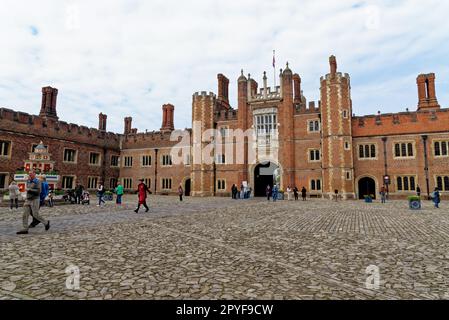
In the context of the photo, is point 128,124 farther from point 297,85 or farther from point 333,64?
point 333,64

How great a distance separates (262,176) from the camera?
32594 mm

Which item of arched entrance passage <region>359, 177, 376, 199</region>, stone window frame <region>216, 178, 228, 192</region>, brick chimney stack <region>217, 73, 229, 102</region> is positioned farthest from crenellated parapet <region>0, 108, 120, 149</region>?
arched entrance passage <region>359, 177, 376, 199</region>

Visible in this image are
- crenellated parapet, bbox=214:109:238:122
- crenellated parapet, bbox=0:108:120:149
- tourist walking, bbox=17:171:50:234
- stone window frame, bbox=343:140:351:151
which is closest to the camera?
tourist walking, bbox=17:171:50:234

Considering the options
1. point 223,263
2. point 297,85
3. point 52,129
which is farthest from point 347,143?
point 52,129

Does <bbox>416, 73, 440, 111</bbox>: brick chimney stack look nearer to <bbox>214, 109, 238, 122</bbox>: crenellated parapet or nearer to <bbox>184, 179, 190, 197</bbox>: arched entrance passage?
<bbox>214, 109, 238, 122</bbox>: crenellated parapet

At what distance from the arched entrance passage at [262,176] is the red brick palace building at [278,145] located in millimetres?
120

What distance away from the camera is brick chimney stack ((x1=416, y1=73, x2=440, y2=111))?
1125 inches

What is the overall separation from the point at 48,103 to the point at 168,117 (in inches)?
597

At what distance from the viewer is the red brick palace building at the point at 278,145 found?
26.2 m

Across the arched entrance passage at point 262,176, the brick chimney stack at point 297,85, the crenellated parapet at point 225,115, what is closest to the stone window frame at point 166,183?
the crenellated parapet at point 225,115

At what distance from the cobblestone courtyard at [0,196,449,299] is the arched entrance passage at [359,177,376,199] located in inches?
834

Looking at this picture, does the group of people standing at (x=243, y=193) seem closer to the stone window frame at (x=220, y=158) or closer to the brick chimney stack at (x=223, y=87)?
the stone window frame at (x=220, y=158)
